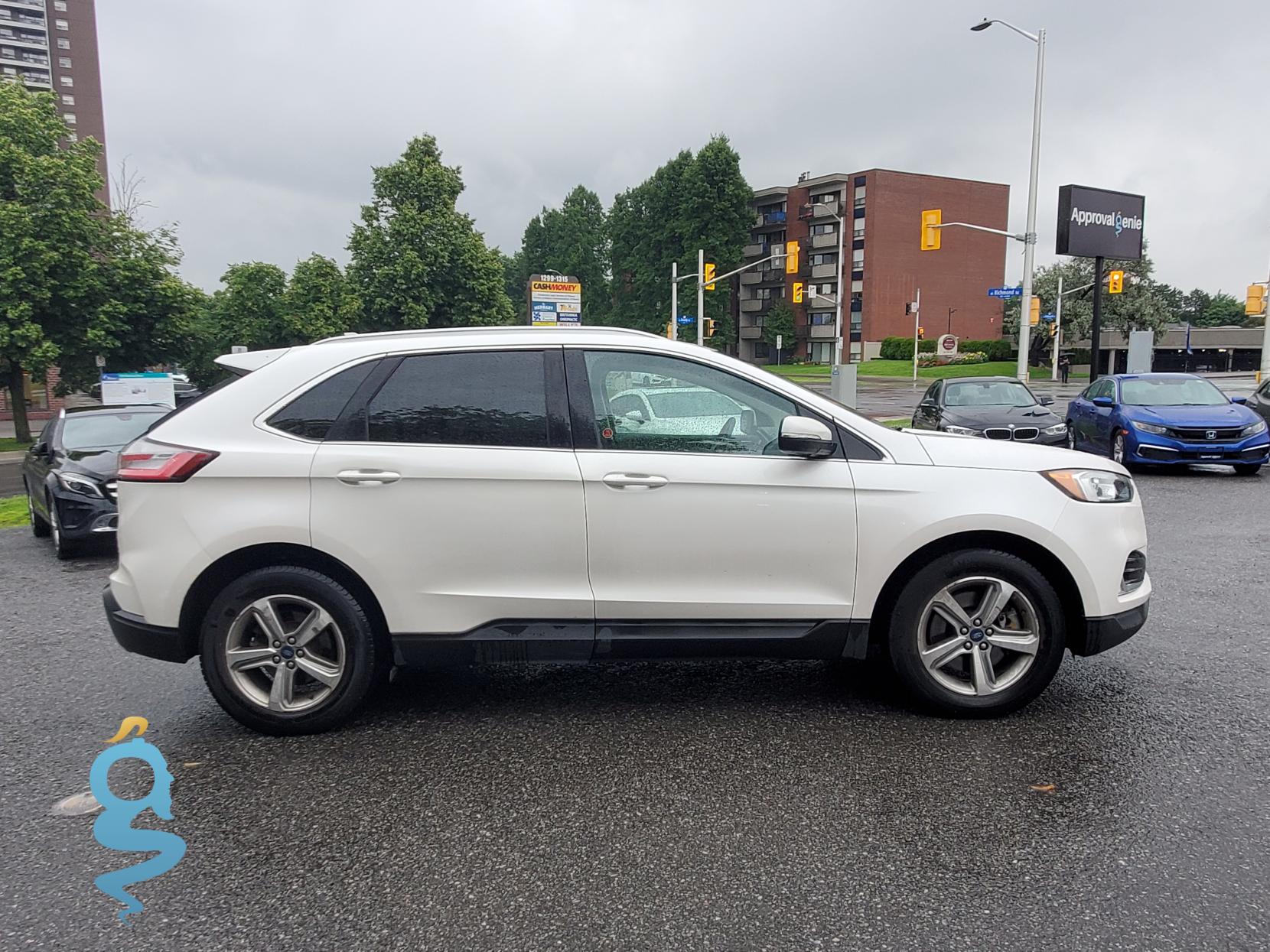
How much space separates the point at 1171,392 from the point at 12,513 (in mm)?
17420

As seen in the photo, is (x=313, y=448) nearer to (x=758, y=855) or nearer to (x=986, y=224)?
(x=758, y=855)

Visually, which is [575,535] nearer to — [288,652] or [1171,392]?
[288,652]

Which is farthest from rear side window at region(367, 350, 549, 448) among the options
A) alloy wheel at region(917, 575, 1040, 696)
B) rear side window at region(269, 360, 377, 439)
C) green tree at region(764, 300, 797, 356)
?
green tree at region(764, 300, 797, 356)

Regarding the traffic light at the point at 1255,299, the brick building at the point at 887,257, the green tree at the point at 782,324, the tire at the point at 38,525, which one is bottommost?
the tire at the point at 38,525

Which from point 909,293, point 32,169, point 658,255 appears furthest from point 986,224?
point 32,169

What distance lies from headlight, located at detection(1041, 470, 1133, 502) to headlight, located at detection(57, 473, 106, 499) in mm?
8654

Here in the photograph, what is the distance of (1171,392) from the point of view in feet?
45.2

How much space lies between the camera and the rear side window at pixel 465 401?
12.9ft

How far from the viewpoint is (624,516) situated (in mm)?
3836

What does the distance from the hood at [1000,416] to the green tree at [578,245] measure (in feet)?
251

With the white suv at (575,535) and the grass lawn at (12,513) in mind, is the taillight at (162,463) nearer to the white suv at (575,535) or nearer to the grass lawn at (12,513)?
the white suv at (575,535)

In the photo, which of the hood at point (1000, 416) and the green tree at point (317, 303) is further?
the green tree at point (317, 303)

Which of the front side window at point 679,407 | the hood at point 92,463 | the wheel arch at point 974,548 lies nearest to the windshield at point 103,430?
the hood at point 92,463

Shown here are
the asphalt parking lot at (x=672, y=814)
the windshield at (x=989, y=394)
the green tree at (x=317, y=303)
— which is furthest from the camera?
the green tree at (x=317, y=303)
